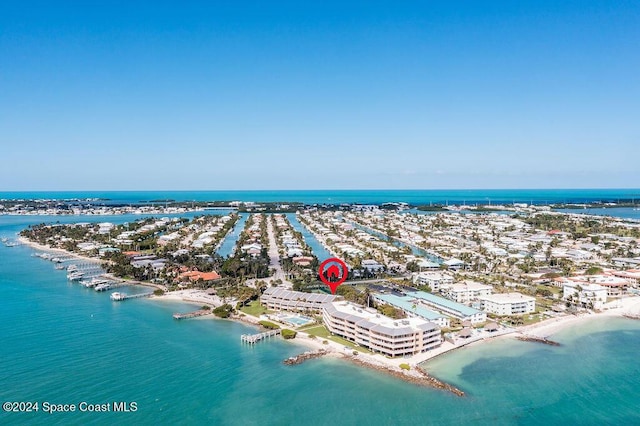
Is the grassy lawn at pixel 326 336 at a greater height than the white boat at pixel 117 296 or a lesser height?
lesser

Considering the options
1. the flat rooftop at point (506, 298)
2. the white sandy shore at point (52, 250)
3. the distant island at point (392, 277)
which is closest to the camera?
the distant island at point (392, 277)

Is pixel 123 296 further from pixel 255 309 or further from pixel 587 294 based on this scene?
pixel 587 294

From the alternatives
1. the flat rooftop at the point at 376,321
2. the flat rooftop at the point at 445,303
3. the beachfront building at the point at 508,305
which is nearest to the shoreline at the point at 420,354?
the flat rooftop at the point at 376,321

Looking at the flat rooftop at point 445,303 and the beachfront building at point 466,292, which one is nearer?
the flat rooftop at point 445,303

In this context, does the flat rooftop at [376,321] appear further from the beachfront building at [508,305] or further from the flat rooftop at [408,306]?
the beachfront building at [508,305]

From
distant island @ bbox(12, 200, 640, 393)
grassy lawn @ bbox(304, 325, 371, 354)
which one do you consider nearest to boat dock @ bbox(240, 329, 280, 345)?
distant island @ bbox(12, 200, 640, 393)

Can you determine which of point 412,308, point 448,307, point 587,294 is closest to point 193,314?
point 412,308
